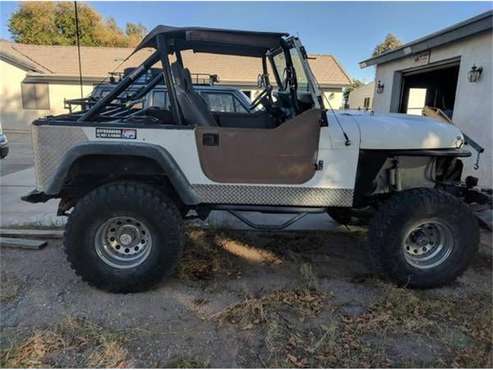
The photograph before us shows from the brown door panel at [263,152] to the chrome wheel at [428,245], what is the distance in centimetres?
112

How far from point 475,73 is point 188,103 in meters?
5.49

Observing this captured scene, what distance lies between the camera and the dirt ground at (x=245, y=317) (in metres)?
2.33

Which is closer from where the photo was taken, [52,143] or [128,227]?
[52,143]

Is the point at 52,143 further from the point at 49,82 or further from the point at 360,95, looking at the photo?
the point at 360,95

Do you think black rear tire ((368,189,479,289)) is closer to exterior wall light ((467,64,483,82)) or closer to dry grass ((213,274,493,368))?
dry grass ((213,274,493,368))

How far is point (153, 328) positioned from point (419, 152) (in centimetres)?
256

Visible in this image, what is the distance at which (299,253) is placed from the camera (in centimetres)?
396

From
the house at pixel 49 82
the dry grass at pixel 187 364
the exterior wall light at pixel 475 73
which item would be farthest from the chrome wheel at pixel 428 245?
the house at pixel 49 82

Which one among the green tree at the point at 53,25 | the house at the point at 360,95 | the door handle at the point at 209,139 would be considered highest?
the green tree at the point at 53,25

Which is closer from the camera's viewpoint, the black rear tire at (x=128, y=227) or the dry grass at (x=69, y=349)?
the dry grass at (x=69, y=349)

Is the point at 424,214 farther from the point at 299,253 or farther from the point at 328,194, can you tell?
the point at 299,253

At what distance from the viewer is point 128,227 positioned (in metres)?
3.11

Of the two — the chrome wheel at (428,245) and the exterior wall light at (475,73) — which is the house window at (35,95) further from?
the chrome wheel at (428,245)

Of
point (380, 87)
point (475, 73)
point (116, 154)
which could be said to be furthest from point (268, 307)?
point (380, 87)
